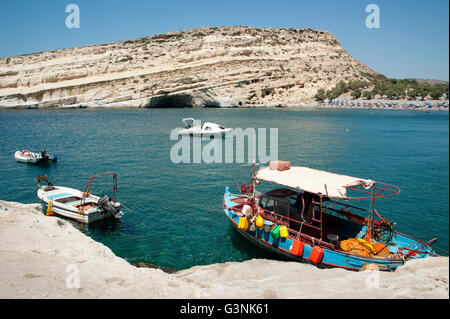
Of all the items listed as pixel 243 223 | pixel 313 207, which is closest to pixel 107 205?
pixel 243 223

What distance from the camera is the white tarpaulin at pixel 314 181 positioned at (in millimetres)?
11430

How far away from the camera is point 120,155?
98.3 feet

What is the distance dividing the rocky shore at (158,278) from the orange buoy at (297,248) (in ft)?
4.99

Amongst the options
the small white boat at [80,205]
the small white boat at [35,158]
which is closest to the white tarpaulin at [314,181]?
the small white boat at [80,205]

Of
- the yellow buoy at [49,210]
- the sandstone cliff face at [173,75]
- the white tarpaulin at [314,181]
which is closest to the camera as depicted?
the white tarpaulin at [314,181]

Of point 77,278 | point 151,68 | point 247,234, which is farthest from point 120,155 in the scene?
point 151,68

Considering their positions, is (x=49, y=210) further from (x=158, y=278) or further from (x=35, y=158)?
(x=35, y=158)

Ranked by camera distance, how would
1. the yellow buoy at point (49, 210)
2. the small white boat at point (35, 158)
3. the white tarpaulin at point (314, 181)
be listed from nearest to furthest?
the white tarpaulin at point (314, 181), the yellow buoy at point (49, 210), the small white boat at point (35, 158)

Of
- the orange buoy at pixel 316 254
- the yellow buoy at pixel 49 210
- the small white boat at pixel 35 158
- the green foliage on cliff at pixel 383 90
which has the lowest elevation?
the orange buoy at pixel 316 254

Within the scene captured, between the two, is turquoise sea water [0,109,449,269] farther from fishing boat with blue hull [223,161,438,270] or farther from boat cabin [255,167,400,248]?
boat cabin [255,167,400,248]

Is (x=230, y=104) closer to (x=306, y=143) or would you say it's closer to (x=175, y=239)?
(x=306, y=143)

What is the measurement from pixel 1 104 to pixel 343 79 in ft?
347

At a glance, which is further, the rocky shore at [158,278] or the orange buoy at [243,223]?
the orange buoy at [243,223]

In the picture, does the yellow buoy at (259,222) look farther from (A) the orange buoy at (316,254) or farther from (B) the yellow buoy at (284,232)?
(A) the orange buoy at (316,254)
